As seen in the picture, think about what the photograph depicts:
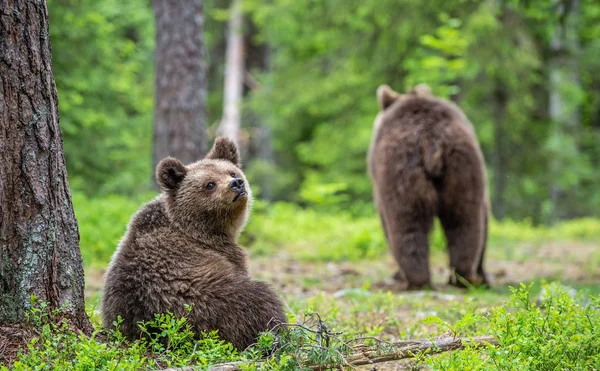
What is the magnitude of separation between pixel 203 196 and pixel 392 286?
371 cm

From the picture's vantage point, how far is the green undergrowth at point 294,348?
3.88m

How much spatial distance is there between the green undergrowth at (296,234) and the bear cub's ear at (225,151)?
3396 millimetres

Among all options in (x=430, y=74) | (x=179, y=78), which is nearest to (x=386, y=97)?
(x=179, y=78)

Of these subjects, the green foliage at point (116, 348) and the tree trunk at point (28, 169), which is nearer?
the green foliage at point (116, 348)

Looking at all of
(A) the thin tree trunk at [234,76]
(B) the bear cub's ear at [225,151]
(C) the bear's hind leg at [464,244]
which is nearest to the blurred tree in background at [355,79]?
(A) the thin tree trunk at [234,76]

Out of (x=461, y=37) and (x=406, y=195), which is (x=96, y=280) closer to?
(x=406, y=195)

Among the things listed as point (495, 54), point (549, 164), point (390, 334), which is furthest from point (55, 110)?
point (549, 164)

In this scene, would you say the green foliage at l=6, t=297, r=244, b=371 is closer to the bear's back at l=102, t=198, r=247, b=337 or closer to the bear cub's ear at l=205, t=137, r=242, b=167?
the bear's back at l=102, t=198, r=247, b=337

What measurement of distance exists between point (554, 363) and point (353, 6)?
11.1 meters

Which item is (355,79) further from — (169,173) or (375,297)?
(169,173)

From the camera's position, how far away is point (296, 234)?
542 inches

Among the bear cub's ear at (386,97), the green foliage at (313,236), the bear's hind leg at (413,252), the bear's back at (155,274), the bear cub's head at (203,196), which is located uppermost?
the bear cub's ear at (386,97)

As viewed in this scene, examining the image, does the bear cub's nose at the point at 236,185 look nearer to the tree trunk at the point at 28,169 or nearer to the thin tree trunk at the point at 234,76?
the tree trunk at the point at 28,169

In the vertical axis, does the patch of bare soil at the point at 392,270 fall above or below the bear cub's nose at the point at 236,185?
below
